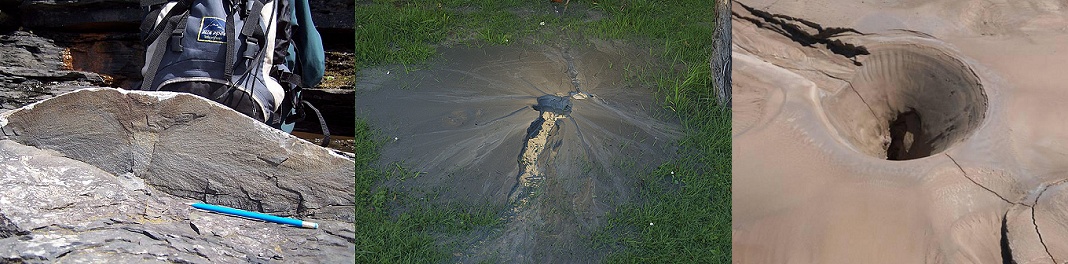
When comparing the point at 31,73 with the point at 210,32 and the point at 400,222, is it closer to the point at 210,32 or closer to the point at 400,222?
the point at 210,32

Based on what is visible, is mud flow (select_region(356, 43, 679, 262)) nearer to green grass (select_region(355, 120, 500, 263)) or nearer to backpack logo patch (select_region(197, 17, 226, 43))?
green grass (select_region(355, 120, 500, 263))

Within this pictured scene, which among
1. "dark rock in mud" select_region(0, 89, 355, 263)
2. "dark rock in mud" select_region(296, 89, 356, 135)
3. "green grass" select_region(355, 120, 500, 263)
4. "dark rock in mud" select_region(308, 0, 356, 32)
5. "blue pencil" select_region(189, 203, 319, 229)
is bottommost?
"green grass" select_region(355, 120, 500, 263)

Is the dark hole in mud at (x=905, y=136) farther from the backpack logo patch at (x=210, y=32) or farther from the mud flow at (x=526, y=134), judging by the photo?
the backpack logo patch at (x=210, y=32)

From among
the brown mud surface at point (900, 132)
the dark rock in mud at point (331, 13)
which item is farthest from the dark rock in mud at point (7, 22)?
the brown mud surface at point (900, 132)

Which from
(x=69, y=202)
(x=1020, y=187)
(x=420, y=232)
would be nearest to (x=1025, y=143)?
(x=1020, y=187)

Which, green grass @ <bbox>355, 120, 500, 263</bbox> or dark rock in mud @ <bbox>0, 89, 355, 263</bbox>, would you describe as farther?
green grass @ <bbox>355, 120, 500, 263</bbox>

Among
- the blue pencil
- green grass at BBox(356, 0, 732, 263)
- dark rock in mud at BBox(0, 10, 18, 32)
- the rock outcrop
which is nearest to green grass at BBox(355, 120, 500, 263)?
green grass at BBox(356, 0, 732, 263)

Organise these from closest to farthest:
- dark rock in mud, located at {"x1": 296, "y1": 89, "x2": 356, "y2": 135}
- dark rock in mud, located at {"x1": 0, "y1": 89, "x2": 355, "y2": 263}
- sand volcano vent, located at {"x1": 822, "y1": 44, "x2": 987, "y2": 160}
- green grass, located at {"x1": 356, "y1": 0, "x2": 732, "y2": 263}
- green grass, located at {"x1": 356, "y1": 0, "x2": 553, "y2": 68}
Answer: dark rock in mud, located at {"x1": 0, "y1": 89, "x2": 355, "y2": 263} < sand volcano vent, located at {"x1": 822, "y1": 44, "x2": 987, "y2": 160} < green grass, located at {"x1": 356, "y1": 0, "x2": 732, "y2": 263} < green grass, located at {"x1": 356, "y1": 0, "x2": 553, "y2": 68} < dark rock in mud, located at {"x1": 296, "y1": 89, "x2": 356, "y2": 135}
